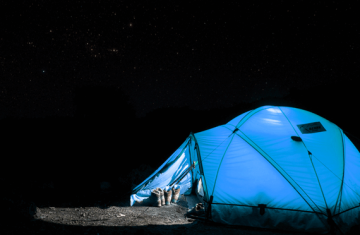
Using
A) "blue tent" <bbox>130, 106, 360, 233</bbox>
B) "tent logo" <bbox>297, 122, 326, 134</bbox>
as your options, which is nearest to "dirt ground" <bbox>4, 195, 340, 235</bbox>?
"blue tent" <bbox>130, 106, 360, 233</bbox>

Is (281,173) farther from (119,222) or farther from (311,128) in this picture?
(119,222)

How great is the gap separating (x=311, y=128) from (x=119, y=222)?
5.49 metres

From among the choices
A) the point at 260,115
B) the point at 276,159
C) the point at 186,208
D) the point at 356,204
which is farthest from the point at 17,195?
the point at 356,204

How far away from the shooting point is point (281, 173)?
202 inches

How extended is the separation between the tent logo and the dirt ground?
257cm

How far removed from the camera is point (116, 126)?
2862 cm

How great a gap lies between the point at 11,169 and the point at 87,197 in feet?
38.6

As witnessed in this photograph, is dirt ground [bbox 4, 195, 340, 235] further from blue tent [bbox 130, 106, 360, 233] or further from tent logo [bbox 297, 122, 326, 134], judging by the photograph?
tent logo [bbox 297, 122, 326, 134]

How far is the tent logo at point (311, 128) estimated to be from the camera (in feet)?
18.8

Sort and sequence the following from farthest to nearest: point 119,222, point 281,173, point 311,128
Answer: point 311,128 < point 281,173 < point 119,222

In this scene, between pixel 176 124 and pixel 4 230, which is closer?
pixel 4 230

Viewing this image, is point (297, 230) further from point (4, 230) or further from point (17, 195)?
point (17, 195)

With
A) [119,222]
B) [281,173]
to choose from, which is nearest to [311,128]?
[281,173]

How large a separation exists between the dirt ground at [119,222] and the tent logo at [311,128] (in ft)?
8.42
